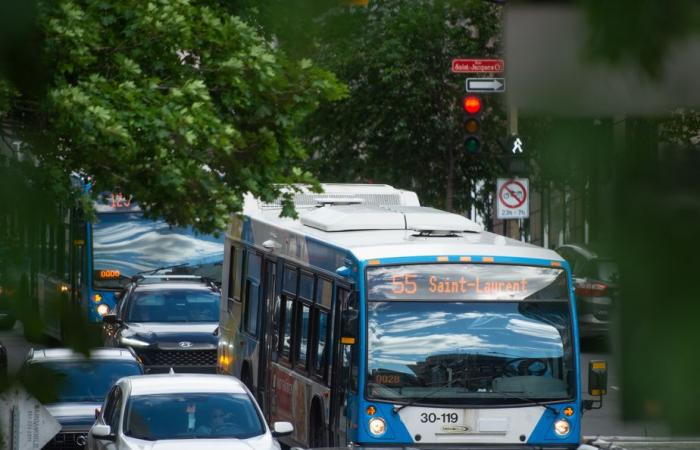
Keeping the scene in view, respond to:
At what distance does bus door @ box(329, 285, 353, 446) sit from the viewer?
13.1 m

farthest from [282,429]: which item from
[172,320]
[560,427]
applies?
[172,320]

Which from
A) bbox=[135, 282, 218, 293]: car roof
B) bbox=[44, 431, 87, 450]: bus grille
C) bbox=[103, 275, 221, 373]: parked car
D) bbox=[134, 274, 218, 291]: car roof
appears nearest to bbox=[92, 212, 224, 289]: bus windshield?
bbox=[134, 274, 218, 291]: car roof

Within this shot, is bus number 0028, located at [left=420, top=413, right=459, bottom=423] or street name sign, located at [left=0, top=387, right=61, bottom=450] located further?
bus number 0028, located at [left=420, top=413, right=459, bottom=423]

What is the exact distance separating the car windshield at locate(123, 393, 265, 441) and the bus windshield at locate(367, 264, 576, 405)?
3.64 feet

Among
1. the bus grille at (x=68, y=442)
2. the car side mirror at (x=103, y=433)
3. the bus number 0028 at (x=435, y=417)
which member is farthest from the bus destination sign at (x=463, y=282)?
the bus grille at (x=68, y=442)

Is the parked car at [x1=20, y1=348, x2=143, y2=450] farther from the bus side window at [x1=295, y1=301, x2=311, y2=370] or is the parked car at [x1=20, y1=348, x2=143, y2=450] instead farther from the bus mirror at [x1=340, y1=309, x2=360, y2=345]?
the bus side window at [x1=295, y1=301, x2=311, y2=370]

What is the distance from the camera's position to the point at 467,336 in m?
12.8

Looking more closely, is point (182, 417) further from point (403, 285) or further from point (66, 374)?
point (66, 374)

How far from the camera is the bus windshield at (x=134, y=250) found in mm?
25984

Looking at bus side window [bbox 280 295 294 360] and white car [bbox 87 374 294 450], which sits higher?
bus side window [bbox 280 295 294 360]

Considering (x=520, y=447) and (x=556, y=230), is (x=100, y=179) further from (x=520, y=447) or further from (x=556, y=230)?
(x=520, y=447)

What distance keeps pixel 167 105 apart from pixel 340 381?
3060 mm

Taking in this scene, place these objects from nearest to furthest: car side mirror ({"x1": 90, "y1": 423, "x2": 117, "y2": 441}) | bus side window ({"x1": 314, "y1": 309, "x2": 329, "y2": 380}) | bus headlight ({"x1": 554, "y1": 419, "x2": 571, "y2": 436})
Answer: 1. car side mirror ({"x1": 90, "y1": 423, "x2": 117, "y2": 441})
2. bus headlight ({"x1": 554, "y1": 419, "x2": 571, "y2": 436})
3. bus side window ({"x1": 314, "y1": 309, "x2": 329, "y2": 380})

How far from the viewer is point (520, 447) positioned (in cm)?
1285
